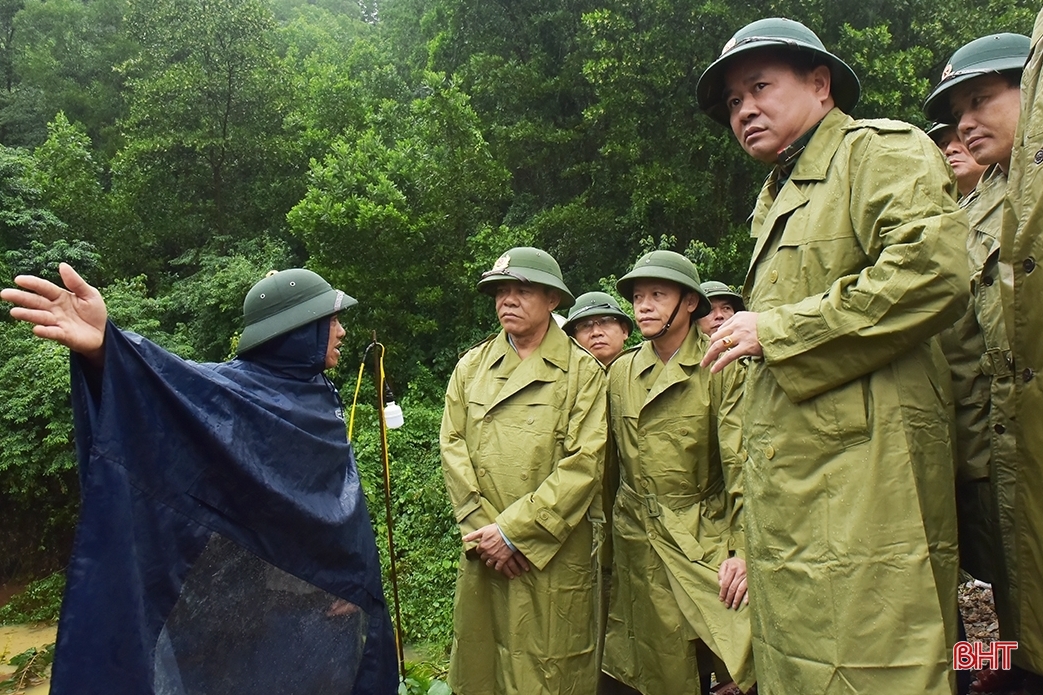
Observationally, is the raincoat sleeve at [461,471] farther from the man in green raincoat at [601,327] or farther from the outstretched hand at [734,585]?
the man in green raincoat at [601,327]

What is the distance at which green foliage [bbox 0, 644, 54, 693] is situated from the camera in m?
5.87

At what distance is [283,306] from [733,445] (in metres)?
1.86

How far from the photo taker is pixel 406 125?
41.7 feet

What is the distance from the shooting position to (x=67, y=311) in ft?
6.04

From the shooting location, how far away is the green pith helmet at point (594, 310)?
15.0 ft

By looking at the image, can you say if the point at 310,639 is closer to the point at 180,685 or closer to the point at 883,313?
the point at 180,685

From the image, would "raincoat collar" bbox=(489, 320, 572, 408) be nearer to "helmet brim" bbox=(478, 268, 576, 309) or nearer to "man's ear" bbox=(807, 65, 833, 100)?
"helmet brim" bbox=(478, 268, 576, 309)

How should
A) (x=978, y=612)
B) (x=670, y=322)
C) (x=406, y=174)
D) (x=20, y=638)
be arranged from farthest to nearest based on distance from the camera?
1. (x=406, y=174)
2. (x=20, y=638)
3. (x=978, y=612)
4. (x=670, y=322)

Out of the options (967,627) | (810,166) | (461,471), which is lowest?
(967,627)

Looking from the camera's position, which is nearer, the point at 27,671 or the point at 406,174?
the point at 27,671

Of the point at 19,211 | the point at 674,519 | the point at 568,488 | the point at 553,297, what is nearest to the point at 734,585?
the point at 674,519

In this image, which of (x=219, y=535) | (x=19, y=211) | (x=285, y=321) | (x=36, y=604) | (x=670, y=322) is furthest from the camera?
(x=19, y=211)

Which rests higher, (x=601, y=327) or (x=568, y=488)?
(x=601, y=327)

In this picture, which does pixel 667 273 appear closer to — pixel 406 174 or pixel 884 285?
pixel 884 285
